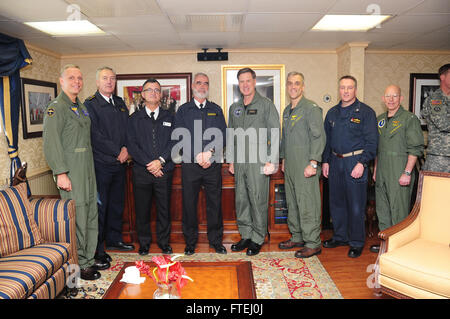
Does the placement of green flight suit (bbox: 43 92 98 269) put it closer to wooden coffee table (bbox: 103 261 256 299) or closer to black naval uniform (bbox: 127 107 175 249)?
black naval uniform (bbox: 127 107 175 249)

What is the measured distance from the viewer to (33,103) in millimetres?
4375

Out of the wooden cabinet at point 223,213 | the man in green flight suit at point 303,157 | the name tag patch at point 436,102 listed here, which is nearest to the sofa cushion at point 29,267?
the wooden cabinet at point 223,213

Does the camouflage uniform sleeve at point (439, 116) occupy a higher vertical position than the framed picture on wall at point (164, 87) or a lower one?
lower

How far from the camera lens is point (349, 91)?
11.3ft

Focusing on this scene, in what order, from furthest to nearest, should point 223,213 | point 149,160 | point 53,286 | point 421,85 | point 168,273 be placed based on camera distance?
point 421,85
point 223,213
point 149,160
point 53,286
point 168,273

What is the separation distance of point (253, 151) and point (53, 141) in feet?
6.09

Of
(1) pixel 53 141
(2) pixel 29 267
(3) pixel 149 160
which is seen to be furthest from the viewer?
(3) pixel 149 160

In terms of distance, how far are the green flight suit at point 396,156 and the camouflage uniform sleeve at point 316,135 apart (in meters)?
0.81

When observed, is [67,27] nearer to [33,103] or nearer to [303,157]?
[33,103]

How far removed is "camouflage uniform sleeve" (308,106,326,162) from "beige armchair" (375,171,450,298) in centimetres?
90

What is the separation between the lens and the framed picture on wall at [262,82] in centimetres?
519

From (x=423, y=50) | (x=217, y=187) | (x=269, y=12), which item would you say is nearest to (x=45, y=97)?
(x=217, y=187)

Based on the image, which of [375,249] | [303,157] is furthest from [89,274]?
[375,249]

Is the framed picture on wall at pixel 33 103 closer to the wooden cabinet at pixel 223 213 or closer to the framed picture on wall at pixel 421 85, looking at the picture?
the wooden cabinet at pixel 223 213
